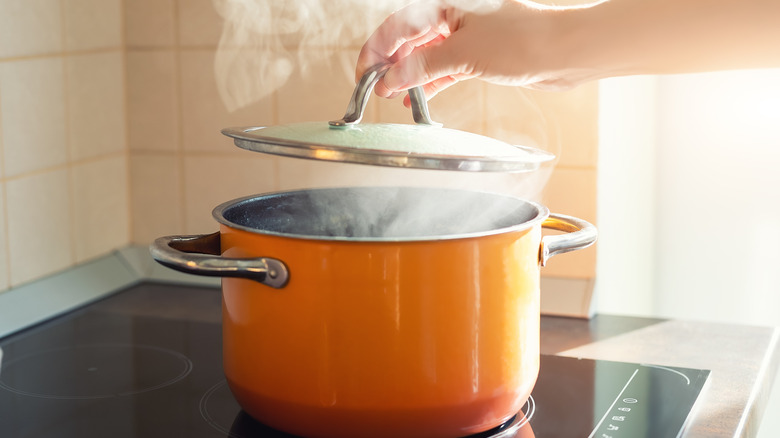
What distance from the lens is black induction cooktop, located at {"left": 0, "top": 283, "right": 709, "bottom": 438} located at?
0.72 metres

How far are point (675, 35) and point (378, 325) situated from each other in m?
0.32

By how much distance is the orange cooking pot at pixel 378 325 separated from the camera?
1.98 feet

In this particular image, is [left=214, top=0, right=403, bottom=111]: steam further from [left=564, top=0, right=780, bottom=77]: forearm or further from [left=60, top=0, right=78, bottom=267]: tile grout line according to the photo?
[left=564, top=0, right=780, bottom=77]: forearm

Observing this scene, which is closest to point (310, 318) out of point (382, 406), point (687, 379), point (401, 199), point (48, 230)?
point (382, 406)

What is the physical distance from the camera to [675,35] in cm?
66

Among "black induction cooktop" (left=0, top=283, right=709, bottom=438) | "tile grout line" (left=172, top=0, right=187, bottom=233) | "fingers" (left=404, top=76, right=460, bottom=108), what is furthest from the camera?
"tile grout line" (left=172, top=0, right=187, bottom=233)

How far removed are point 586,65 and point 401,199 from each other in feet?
0.74

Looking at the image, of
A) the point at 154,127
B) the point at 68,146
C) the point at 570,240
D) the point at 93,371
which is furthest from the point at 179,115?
the point at 570,240

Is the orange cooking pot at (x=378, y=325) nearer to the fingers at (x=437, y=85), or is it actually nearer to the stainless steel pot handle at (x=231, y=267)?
the stainless steel pot handle at (x=231, y=267)

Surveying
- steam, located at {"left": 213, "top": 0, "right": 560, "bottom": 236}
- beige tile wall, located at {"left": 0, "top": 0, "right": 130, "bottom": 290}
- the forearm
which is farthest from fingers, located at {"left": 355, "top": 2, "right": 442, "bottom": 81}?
beige tile wall, located at {"left": 0, "top": 0, "right": 130, "bottom": 290}

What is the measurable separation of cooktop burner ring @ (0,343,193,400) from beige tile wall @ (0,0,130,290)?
18 centimetres

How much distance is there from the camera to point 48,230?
1115mm

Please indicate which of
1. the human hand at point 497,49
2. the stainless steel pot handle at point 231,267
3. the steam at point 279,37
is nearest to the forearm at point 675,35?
the human hand at point 497,49

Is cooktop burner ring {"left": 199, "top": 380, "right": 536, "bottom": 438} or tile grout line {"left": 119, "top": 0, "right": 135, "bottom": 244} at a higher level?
tile grout line {"left": 119, "top": 0, "right": 135, "bottom": 244}
